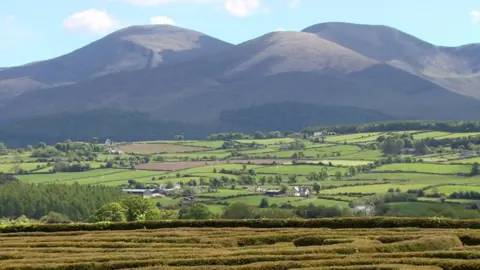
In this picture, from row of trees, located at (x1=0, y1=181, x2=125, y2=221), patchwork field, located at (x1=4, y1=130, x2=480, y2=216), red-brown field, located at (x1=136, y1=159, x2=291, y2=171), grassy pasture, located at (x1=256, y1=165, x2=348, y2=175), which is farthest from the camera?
red-brown field, located at (x1=136, y1=159, x2=291, y2=171)

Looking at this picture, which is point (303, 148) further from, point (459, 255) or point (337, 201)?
point (459, 255)

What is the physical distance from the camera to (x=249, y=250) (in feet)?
122

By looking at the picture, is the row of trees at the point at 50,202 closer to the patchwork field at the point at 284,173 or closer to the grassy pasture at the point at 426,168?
the patchwork field at the point at 284,173

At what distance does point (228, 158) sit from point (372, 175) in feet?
166

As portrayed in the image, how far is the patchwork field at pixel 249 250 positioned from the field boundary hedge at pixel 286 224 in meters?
3.41

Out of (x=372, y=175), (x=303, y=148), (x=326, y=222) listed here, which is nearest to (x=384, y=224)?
(x=326, y=222)

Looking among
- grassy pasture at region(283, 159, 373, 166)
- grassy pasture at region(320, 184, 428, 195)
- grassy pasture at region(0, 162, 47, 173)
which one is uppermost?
grassy pasture at region(0, 162, 47, 173)

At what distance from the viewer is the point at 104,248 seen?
42188 mm

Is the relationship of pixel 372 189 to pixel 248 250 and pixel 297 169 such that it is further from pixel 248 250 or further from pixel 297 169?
pixel 248 250

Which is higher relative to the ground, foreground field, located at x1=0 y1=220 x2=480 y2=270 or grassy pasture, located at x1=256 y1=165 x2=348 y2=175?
foreground field, located at x1=0 y1=220 x2=480 y2=270

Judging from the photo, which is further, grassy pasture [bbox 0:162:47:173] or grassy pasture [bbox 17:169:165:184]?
grassy pasture [bbox 0:162:47:173]

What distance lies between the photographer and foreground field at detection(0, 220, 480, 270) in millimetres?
32875

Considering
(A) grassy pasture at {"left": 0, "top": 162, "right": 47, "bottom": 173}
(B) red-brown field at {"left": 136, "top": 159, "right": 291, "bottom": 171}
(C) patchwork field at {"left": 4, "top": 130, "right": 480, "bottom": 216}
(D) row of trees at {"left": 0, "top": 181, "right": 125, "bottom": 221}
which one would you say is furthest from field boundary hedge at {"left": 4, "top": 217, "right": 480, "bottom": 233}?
(A) grassy pasture at {"left": 0, "top": 162, "right": 47, "bottom": 173}

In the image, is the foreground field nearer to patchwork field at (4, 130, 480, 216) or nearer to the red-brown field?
patchwork field at (4, 130, 480, 216)
